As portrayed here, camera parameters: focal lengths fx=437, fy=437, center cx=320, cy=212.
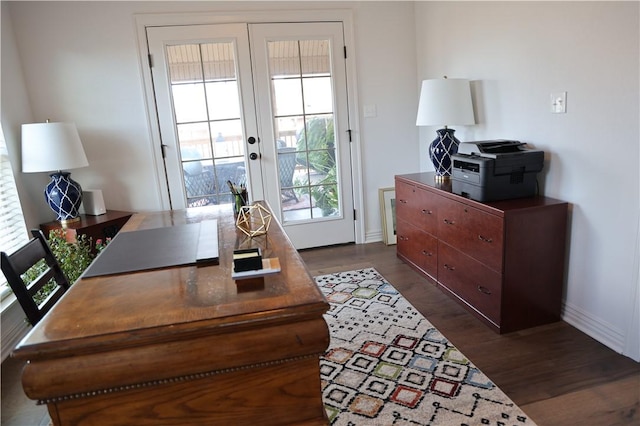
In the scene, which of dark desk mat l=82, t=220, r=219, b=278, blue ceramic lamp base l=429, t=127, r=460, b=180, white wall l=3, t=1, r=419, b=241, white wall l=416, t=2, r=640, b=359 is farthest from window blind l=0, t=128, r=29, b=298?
white wall l=416, t=2, r=640, b=359

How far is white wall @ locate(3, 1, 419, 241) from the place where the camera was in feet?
11.0

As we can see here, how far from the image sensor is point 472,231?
2.56 meters

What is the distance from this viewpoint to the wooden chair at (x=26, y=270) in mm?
1467

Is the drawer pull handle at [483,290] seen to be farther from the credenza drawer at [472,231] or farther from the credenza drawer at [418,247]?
the credenza drawer at [418,247]

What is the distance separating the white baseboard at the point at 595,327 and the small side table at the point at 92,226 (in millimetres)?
3076

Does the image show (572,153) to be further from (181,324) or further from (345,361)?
(181,324)

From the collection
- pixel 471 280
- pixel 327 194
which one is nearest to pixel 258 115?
pixel 327 194

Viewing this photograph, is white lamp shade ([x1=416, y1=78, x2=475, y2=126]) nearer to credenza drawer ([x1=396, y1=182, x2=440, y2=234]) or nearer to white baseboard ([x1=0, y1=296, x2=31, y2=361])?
credenza drawer ([x1=396, y1=182, x2=440, y2=234])

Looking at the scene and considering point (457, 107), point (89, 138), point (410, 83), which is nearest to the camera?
point (457, 107)

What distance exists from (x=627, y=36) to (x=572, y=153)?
2.01ft

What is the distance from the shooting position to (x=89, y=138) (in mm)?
3543

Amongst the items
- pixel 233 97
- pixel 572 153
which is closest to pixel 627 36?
pixel 572 153

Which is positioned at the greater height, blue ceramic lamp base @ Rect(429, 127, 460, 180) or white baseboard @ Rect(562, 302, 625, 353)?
blue ceramic lamp base @ Rect(429, 127, 460, 180)

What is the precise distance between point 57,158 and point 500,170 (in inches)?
116
